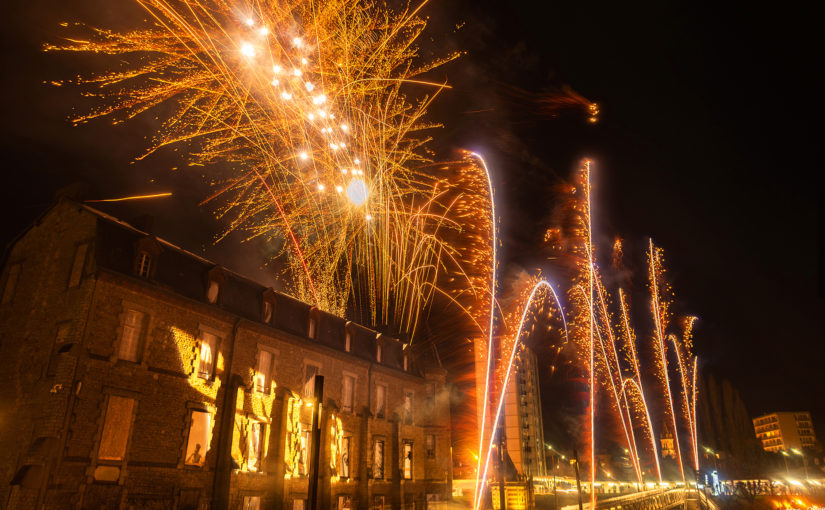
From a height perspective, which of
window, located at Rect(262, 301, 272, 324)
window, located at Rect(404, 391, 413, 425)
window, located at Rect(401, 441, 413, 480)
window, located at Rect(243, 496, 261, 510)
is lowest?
window, located at Rect(243, 496, 261, 510)

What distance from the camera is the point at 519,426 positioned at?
69.4 metres

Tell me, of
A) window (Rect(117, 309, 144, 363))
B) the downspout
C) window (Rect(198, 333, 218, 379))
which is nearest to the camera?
window (Rect(117, 309, 144, 363))

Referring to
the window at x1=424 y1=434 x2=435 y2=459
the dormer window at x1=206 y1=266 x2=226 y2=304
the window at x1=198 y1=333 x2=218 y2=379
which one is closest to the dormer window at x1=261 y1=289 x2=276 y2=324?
the dormer window at x1=206 y1=266 x2=226 y2=304

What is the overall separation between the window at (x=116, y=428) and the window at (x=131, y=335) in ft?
4.72

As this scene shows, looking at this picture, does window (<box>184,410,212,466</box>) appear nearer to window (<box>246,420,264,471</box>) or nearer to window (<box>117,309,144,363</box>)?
window (<box>246,420,264,471</box>)

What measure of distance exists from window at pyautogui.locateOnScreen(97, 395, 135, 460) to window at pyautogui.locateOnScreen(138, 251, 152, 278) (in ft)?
14.2

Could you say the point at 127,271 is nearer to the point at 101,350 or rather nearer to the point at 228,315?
the point at 101,350

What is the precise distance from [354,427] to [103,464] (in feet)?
41.8

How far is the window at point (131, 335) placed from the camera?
17531 millimetres

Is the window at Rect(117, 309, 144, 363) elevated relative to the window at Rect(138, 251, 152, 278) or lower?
lower

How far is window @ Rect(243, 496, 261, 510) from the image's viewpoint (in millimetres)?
19859

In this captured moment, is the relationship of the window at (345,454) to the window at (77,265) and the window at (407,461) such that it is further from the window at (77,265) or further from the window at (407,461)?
the window at (77,265)

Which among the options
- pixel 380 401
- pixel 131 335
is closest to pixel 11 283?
pixel 131 335

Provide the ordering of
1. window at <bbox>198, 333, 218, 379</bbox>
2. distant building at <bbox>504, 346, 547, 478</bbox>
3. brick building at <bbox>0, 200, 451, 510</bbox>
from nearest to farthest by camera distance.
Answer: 1. brick building at <bbox>0, 200, 451, 510</bbox>
2. window at <bbox>198, 333, 218, 379</bbox>
3. distant building at <bbox>504, 346, 547, 478</bbox>
